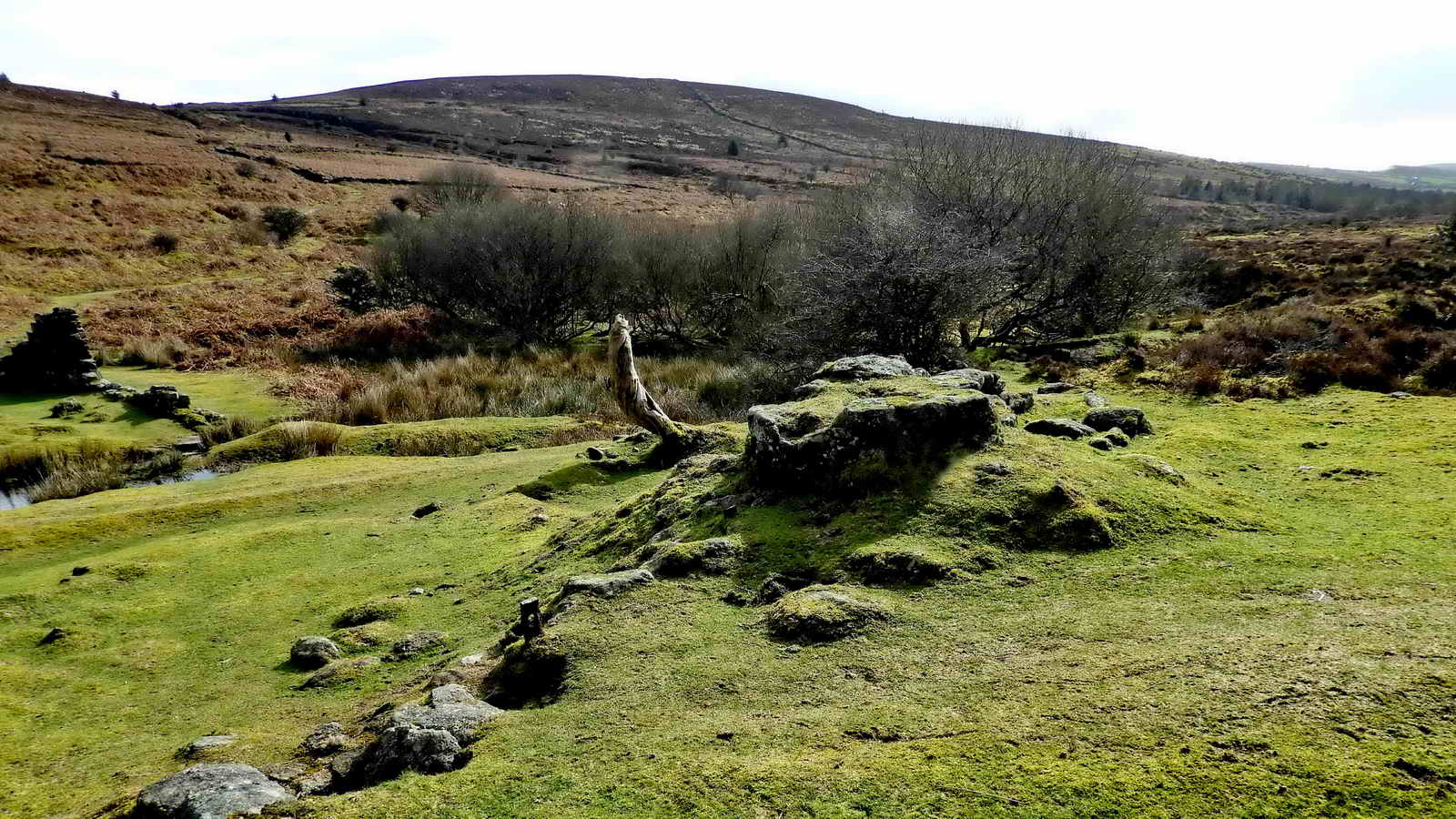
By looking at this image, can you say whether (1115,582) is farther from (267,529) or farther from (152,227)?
(152,227)

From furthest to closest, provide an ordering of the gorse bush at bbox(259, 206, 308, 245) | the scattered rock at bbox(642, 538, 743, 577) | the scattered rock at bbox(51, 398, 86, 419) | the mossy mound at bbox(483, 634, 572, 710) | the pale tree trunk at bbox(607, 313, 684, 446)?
1. the gorse bush at bbox(259, 206, 308, 245)
2. the scattered rock at bbox(51, 398, 86, 419)
3. the pale tree trunk at bbox(607, 313, 684, 446)
4. the scattered rock at bbox(642, 538, 743, 577)
5. the mossy mound at bbox(483, 634, 572, 710)

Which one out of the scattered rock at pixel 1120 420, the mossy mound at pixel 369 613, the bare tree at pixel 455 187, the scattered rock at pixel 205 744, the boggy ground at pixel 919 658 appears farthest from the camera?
the bare tree at pixel 455 187

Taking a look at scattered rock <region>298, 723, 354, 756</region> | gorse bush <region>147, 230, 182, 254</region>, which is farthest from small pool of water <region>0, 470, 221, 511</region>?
gorse bush <region>147, 230, 182, 254</region>

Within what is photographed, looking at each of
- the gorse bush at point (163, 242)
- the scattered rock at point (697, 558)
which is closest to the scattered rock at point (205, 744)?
the scattered rock at point (697, 558)

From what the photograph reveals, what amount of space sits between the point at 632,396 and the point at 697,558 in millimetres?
6986

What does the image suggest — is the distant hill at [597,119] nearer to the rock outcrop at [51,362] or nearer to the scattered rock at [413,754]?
the rock outcrop at [51,362]

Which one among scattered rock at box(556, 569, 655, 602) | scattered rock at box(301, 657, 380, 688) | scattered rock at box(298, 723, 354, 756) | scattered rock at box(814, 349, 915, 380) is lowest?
scattered rock at box(301, 657, 380, 688)

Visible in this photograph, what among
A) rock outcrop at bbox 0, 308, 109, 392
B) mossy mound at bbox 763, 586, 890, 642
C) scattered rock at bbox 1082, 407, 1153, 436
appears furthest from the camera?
rock outcrop at bbox 0, 308, 109, 392

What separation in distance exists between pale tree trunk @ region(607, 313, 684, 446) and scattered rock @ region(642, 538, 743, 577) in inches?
242

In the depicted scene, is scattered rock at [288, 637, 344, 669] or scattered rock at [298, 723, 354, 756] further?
scattered rock at [288, 637, 344, 669]

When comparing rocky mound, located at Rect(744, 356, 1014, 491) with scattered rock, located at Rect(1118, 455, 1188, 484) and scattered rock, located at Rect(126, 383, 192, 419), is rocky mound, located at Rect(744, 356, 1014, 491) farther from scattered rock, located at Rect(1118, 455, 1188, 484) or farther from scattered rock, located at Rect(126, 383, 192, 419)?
scattered rock, located at Rect(126, 383, 192, 419)

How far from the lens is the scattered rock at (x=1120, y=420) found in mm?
8883

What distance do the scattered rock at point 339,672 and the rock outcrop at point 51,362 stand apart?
63.5 ft

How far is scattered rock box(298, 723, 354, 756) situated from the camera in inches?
169
